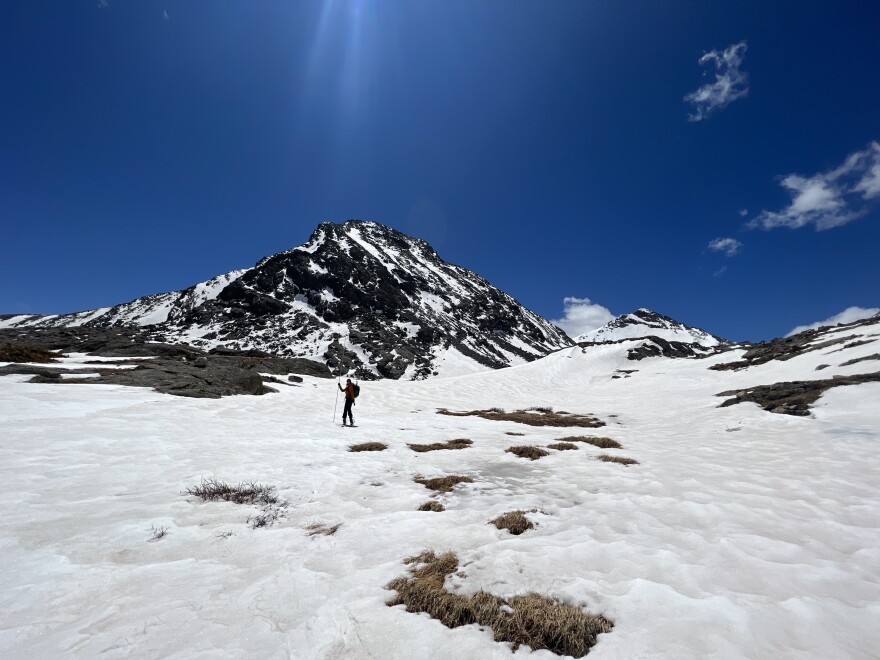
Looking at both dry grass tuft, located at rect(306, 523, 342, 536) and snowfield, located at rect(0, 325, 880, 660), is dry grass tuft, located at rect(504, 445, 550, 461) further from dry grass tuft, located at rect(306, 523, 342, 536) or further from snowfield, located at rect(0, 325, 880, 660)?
dry grass tuft, located at rect(306, 523, 342, 536)

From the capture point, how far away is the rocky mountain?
90.2 m

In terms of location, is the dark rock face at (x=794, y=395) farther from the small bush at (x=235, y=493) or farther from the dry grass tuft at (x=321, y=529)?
the small bush at (x=235, y=493)

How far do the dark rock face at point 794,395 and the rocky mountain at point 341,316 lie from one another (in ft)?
210

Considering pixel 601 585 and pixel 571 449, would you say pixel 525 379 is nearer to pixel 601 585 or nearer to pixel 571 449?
pixel 571 449

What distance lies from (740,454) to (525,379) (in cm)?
3417

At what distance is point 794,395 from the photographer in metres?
19.0

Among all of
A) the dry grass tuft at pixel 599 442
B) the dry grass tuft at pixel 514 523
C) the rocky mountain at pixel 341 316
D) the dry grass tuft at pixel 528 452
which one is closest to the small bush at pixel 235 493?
the dry grass tuft at pixel 514 523

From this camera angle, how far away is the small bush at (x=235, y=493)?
7.23m

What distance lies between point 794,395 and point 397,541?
22704mm

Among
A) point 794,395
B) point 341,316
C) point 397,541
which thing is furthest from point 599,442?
point 341,316

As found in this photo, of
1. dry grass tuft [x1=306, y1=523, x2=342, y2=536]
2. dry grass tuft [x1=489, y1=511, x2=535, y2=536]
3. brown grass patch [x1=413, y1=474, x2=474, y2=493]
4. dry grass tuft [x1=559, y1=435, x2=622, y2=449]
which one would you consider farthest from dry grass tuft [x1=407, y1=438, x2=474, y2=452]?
dry grass tuft [x1=306, y1=523, x2=342, y2=536]

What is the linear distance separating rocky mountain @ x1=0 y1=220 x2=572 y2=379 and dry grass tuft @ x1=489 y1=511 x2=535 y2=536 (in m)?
71.1

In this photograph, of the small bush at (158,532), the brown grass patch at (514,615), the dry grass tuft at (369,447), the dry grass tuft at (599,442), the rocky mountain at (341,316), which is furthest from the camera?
the rocky mountain at (341,316)

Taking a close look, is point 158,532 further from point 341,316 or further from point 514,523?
point 341,316
